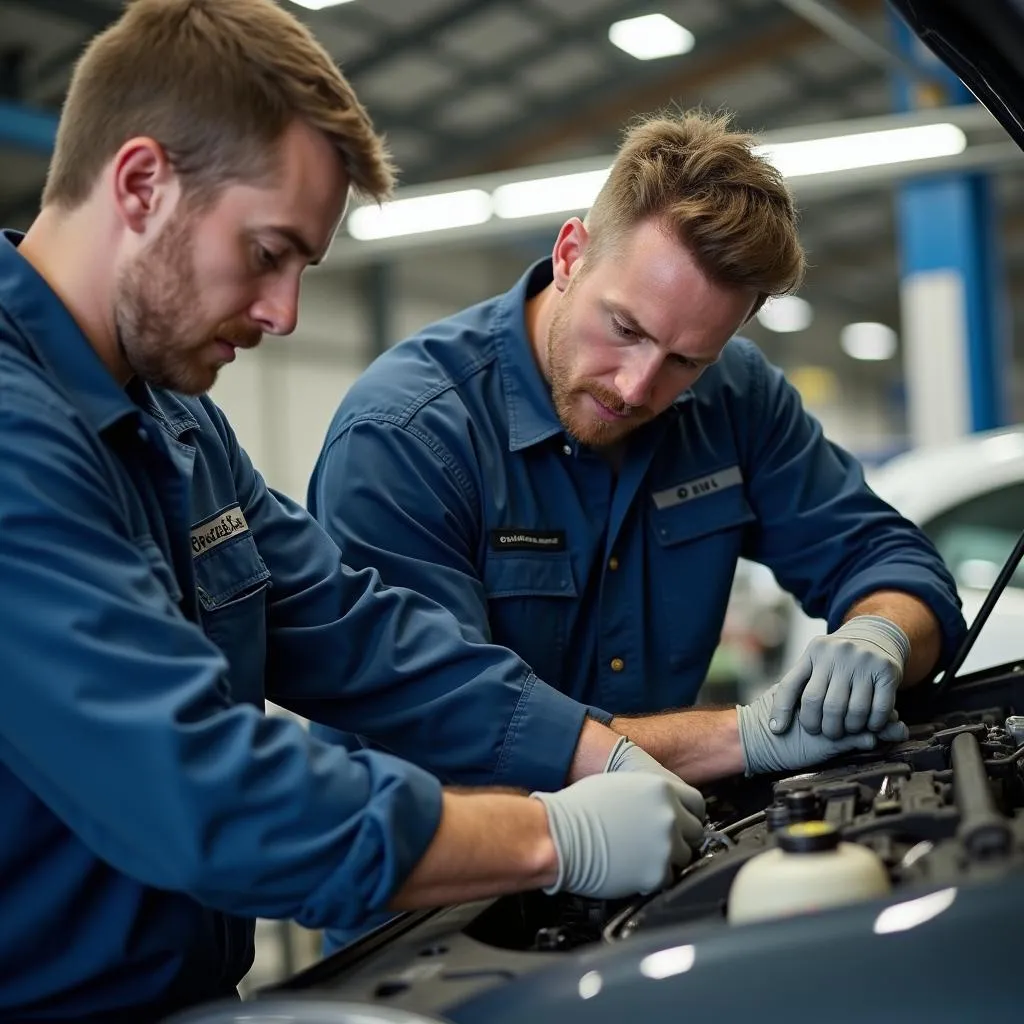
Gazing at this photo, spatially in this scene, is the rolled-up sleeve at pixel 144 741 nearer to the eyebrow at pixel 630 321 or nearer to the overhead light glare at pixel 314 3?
the eyebrow at pixel 630 321

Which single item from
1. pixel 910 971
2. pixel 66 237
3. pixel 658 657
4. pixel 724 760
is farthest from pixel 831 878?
pixel 658 657

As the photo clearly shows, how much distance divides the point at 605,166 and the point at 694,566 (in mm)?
4080

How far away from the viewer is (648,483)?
1.81m

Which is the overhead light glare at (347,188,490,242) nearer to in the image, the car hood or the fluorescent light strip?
the fluorescent light strip

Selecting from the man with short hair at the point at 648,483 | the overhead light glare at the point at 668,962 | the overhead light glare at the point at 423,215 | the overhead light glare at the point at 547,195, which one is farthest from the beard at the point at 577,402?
the overhead light glare at the point at 423,215

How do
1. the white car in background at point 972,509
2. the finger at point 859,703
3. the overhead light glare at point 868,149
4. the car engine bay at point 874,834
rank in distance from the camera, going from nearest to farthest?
the car engine bay at point 874,834 < the finger at point 859,703 < the white car in background at point 972,509 < the overhead light glare at point 868,149

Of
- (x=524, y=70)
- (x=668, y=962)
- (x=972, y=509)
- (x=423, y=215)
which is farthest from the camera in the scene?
(x=524, y=70)

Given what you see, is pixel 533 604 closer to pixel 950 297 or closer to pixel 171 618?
pixel 171 618

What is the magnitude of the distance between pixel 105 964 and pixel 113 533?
1.16 ft

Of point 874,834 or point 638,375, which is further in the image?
point 638,375

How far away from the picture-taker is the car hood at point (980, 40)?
1.28 meters

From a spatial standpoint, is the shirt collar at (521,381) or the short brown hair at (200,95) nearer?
the short brown hair at (200,95)

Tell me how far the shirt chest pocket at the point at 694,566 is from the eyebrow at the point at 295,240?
2.77 feet

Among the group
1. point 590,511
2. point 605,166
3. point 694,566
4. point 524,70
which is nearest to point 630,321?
point 590,511
